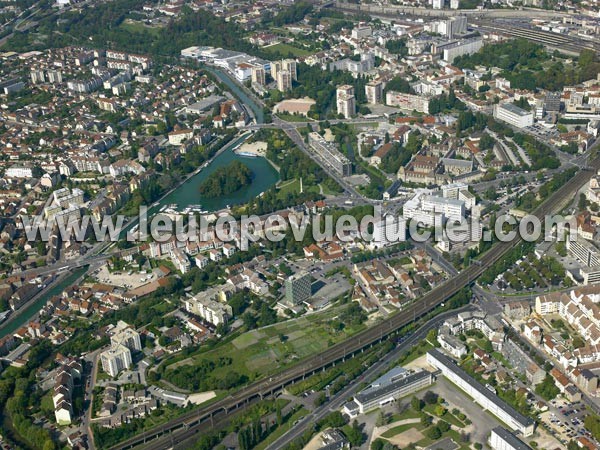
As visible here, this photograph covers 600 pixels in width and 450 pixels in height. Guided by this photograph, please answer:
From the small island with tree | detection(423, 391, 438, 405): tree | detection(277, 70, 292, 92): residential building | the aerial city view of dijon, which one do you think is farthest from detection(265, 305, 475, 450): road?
detection(277, 70, 292, 92): residential building

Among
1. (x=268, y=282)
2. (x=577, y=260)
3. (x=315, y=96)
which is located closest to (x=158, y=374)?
(x=268, y=282)

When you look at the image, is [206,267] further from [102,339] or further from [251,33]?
[251,33]

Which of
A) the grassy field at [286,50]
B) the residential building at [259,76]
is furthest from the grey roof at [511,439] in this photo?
the grassy field at [286,50]

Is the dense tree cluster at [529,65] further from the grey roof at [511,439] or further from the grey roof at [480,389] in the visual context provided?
the grey roof at [511,439]

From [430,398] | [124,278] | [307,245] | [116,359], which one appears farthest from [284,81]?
[430,398]

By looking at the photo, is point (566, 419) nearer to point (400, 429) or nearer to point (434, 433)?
point (434, 433)

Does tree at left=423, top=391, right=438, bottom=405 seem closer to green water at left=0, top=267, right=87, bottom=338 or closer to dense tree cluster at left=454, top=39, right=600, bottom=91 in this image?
green water at left=0, top=267, right=87, bottom=338
